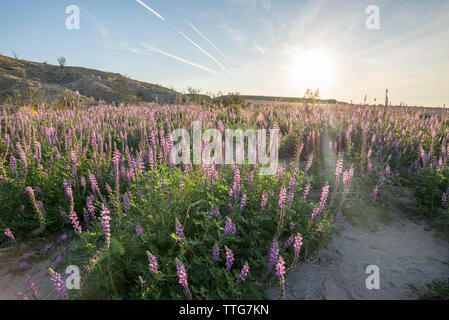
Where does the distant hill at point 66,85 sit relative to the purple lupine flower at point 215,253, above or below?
above

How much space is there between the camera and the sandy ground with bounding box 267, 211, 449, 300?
235cm

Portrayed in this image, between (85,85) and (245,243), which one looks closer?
(245,243)

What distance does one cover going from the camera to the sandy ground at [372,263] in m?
2.35

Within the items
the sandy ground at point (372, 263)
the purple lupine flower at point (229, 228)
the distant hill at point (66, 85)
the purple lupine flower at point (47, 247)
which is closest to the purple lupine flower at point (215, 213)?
the purple lupine flower at point (229, 228)

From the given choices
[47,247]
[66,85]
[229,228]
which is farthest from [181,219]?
[66,85]

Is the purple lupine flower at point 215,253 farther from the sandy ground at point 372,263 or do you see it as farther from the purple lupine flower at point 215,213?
the sandy ground at point 372,263

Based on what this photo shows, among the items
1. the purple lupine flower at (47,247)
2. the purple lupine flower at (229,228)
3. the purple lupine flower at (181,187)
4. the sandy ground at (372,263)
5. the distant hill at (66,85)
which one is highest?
the distant hill at (66,85)

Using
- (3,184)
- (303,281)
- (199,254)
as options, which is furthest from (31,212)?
(303,281)

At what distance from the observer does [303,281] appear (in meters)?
2.46

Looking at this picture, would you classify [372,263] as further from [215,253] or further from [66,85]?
[66,85]

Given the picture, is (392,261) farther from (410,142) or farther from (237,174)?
(410,142)

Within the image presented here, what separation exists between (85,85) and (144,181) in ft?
86.3

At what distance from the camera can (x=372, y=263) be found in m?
2.74

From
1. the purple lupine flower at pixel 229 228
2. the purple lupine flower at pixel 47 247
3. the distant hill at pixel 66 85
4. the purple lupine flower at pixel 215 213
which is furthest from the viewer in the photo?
the distant hill at pixel 66 85
